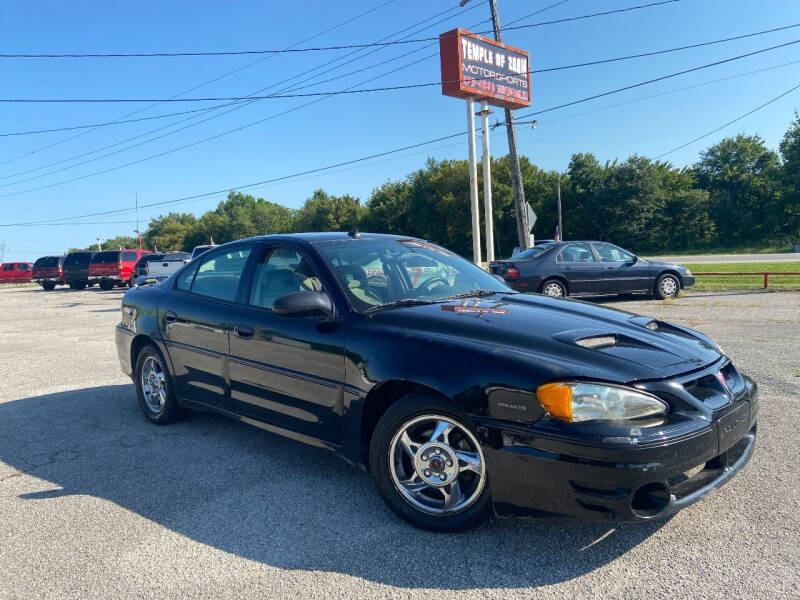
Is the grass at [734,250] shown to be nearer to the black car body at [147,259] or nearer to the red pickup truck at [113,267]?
the black car body at [147,259]

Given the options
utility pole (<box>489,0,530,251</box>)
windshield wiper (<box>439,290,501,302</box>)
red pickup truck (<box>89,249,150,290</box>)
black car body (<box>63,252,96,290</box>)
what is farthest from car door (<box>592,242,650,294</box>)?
black car body (<box>63,252,96,290</box>)

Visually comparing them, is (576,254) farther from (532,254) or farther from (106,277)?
(106,277)

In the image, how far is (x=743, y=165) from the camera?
53000 millimetres

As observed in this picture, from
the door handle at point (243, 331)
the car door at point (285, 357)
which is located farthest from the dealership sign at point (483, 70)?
the door handle at point (243, 331)

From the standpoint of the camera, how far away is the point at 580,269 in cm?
1334

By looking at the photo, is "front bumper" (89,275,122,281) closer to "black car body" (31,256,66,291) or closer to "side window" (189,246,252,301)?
"black car body" (31,256,66,291)

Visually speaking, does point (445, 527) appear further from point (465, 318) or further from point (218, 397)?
point (218, 397)

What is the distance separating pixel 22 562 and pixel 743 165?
6147 cm

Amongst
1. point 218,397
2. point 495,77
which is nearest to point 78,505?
point 218,397

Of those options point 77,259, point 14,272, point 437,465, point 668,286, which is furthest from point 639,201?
point 437,465

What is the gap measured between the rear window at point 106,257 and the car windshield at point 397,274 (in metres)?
26.9

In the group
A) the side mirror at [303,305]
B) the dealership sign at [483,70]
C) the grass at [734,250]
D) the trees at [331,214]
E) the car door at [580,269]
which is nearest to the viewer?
the side mirror at [303,305]

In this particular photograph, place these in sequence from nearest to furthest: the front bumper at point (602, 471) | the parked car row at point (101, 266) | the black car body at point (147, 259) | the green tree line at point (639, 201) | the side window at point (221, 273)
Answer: the front bumper at point (602, 471) → the side window at point (221, 273) → the black car body at point (147, 259) → the parked car row at point (101, 266) → the green tree line at point (639, 201)

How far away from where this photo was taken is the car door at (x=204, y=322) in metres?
4.12
